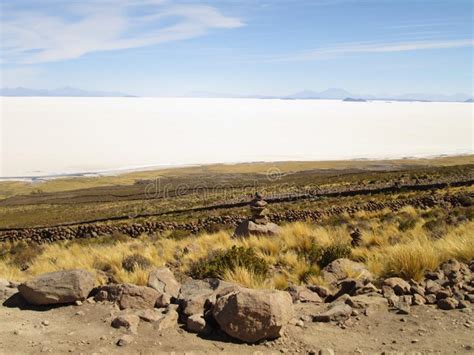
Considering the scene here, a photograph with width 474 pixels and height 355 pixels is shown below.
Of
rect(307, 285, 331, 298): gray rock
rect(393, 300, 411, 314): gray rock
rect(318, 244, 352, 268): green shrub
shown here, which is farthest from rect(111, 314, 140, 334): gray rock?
rect(318, 244, 352, 268): green shrub

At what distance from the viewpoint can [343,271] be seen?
23.7 ft

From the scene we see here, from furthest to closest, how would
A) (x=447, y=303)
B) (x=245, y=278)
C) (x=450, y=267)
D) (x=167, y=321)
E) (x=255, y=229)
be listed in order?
(x=255, y=229) → (x=245, y=278) → (x=450, y=267) → (x=447, y=303) → (x=167, y=321)

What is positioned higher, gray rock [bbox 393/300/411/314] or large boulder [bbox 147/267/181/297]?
large boulder [bbox 147/267/181/297]

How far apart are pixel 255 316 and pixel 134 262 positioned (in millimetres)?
4917

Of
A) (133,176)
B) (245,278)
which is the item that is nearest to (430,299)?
(245,278)

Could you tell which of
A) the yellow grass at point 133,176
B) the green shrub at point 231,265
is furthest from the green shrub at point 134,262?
the yellow grass at point 133,176

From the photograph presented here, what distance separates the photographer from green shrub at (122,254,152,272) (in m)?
9.00

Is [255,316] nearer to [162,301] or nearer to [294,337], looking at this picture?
[294,337]

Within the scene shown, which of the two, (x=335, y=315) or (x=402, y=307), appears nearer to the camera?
(x=335, y=315)

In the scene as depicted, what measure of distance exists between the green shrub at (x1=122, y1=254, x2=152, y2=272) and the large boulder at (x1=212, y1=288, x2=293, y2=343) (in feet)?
14.4

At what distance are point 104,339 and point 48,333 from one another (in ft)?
2.37

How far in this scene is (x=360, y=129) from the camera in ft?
490

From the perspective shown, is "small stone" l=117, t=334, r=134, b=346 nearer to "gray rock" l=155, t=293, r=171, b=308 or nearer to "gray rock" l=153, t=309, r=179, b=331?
"gray rock" l=153, t=309, r=179, b=331

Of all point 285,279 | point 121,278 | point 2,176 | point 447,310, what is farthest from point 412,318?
point 2,176
